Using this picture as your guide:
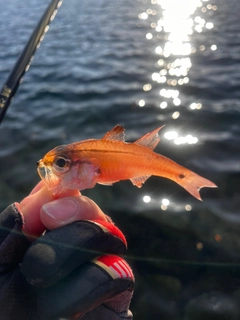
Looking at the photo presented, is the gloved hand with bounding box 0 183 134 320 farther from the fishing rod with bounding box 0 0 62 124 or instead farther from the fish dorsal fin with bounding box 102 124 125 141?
the fishing rod with bounding box 0 0 62 124

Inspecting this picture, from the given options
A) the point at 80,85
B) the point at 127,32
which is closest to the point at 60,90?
the point at 80,85

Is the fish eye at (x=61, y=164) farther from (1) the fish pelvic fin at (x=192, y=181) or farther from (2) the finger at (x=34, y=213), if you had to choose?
(1) the fish pelvic fin at (x=192, y=181)

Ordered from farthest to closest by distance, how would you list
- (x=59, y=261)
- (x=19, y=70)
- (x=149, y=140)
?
1. (x=19, y=70)
2. (x=149, y=140)
3. (x=59, y=261)

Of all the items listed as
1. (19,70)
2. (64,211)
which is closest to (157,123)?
(19,70)

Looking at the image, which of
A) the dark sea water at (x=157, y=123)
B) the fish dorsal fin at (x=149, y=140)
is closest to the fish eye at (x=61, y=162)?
the fish dorsal fin at (x=149, y=140)

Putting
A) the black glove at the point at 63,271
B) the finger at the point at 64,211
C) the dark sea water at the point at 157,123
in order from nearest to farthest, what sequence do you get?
the black glove at the point at 63,271
the finger at the point at 64,211
the dark sea water at the point at 157,123

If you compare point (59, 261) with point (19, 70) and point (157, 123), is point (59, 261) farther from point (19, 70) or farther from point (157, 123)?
point (157, 123)
